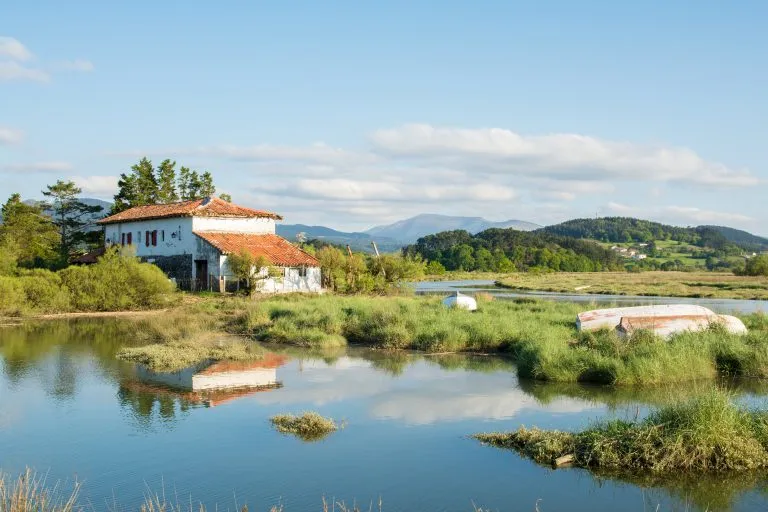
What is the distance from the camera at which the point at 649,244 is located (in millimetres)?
164000

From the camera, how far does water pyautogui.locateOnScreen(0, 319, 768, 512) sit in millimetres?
10109

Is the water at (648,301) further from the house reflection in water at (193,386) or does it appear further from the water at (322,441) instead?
the house reflection in water at (193,386)

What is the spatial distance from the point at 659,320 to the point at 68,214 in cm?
5073

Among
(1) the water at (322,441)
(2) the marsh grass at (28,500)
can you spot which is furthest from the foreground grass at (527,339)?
(2) the marsh grass at (28,500)

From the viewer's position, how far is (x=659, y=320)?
843 inches

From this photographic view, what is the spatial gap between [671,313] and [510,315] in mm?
7285

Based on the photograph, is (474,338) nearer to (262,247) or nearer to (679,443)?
(679,443)

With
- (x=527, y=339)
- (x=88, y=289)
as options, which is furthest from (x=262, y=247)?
(x=527, y=339)

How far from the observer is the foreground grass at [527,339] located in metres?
17.7

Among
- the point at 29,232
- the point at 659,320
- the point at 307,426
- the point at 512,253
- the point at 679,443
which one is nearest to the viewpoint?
the point at 679,443

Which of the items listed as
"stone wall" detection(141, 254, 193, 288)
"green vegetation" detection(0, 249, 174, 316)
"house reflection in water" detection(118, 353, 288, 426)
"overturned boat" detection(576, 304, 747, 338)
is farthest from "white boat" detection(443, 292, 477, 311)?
"stone wall" detection(141, 254, 193, 288)

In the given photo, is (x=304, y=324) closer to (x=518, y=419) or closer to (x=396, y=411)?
(x=396, y=411)

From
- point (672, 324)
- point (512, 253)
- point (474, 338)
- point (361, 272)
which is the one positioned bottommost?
point (474, 338)

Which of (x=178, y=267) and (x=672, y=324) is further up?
(x=178, y=267)
